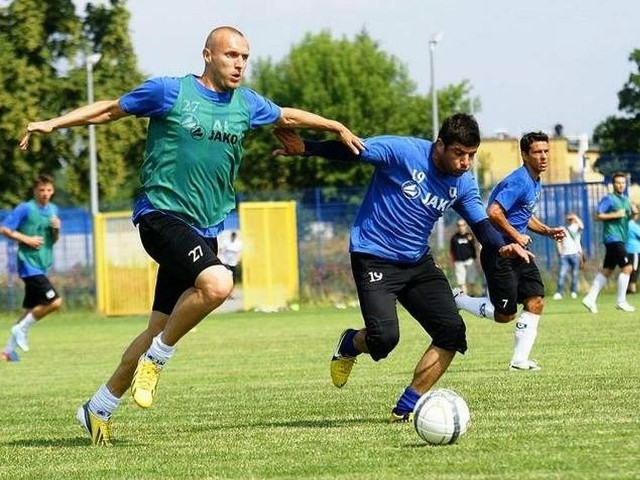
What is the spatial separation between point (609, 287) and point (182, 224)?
1090 inches

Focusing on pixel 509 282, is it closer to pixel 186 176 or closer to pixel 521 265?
pixel 521 265

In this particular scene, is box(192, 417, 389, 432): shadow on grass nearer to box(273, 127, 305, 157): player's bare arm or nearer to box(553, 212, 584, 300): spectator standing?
box(273, 127, 305, 157): player's bare arm

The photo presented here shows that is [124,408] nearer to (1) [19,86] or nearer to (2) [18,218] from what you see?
(2) [18,218]

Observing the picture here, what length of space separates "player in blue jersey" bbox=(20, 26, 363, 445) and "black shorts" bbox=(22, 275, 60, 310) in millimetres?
11623

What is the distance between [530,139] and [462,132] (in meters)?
4.59

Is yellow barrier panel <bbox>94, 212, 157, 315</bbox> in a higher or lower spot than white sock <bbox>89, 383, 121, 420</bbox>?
lower

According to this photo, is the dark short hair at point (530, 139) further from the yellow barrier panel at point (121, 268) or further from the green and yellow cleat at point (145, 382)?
the yellow barrier panel at point (121, 268)

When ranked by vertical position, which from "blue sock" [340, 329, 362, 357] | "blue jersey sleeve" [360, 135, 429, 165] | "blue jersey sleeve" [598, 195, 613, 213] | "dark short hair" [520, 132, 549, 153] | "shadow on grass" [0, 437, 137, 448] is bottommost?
"shadow on grass" [0, 437, 137, 448]

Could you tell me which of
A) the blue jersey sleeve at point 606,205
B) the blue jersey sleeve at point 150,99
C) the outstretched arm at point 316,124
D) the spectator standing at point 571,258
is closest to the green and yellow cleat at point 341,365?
the outstretched arm at point 316,124

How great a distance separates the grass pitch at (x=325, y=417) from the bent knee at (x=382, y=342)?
48cm

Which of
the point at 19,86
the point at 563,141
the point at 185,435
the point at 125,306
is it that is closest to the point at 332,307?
the point at 125,306

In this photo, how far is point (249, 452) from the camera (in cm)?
860

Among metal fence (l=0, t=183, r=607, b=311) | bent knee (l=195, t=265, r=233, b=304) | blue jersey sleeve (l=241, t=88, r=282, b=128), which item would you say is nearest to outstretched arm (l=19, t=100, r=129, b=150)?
blue jersey sleeve (l=241, t=88, r=282, b=128)

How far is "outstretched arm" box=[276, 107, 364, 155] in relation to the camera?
31.4 feet
